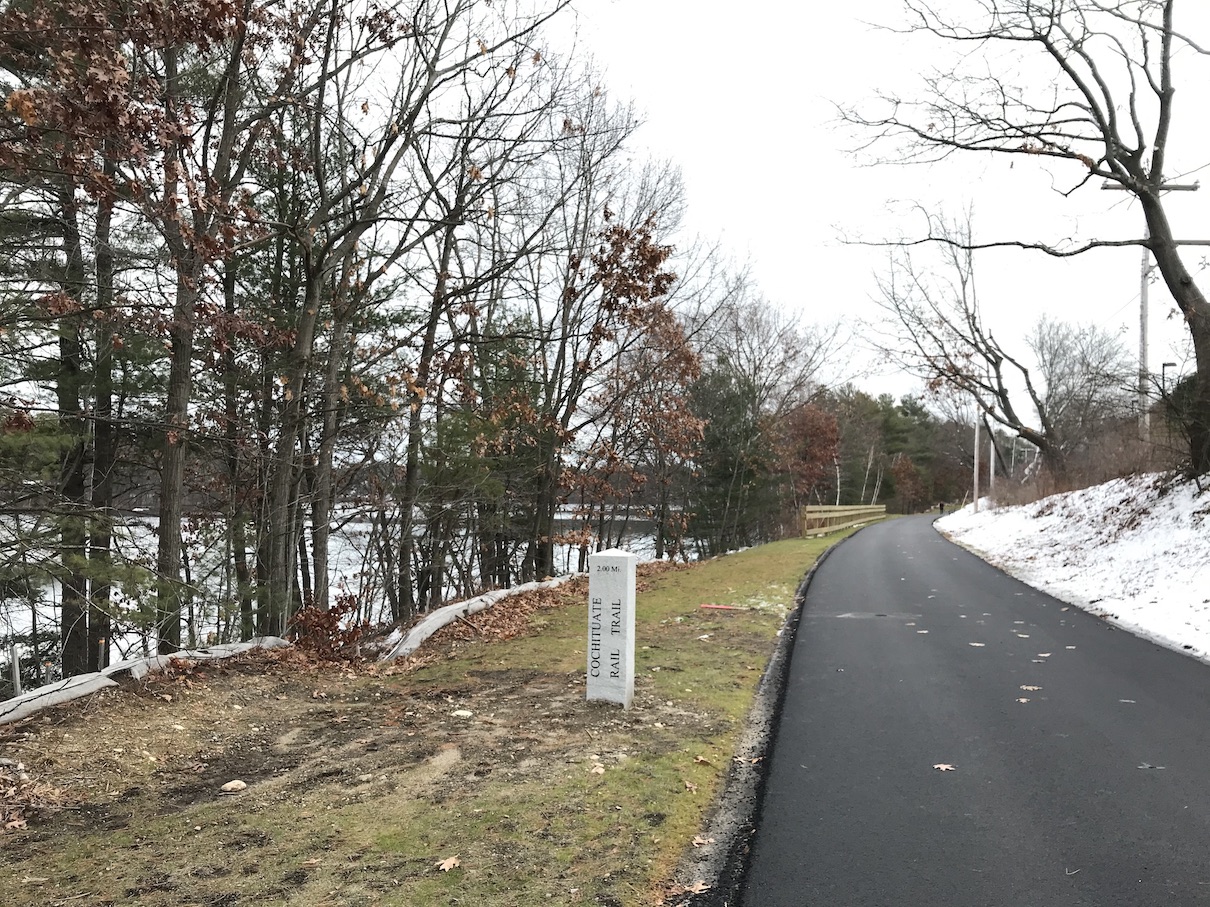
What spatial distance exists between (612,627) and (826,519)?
29.7 m

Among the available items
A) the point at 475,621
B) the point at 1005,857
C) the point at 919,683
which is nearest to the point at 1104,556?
the point at 919,683

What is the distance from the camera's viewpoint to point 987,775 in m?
4.91

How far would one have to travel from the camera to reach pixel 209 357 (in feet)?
34.8

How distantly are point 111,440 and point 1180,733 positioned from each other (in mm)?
13482

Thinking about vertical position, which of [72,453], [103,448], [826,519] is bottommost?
[826,519]

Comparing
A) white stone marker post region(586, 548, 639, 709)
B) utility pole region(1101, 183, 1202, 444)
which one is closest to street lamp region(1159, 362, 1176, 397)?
utility pole region(1101, 183, 1202, 444)

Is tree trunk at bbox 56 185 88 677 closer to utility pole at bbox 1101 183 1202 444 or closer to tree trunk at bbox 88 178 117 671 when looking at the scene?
tree trunk at bbox 88 178 117 671

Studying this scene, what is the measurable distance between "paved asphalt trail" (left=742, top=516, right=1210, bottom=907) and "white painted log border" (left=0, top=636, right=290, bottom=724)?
5119mm

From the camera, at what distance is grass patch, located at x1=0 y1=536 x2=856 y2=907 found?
3.54 metres

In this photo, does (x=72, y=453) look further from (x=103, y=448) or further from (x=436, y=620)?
(x=436, y=620)

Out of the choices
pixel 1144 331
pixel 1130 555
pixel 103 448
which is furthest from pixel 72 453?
pixel 1144 331

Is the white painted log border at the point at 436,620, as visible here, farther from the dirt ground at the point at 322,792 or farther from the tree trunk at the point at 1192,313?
the tree trunk at the point at 1192,313

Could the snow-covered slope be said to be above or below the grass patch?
above

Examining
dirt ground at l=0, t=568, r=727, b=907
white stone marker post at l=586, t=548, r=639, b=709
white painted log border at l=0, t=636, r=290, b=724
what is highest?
white stone marker post at l=586, t=548, r=639, b=709
